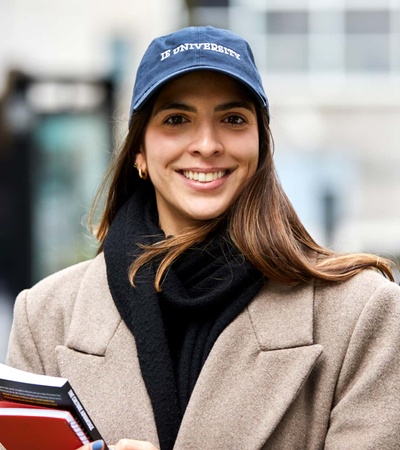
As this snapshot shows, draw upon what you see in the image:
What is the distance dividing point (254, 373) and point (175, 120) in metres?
0.79

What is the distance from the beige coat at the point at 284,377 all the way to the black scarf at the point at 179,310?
1.9 inches

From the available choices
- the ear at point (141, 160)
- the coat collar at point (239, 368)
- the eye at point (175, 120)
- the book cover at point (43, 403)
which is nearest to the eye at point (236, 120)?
the eye at point (175, 120)

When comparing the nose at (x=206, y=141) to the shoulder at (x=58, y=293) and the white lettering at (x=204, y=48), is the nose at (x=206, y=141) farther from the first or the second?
the shoulder at (x=58, y=293)

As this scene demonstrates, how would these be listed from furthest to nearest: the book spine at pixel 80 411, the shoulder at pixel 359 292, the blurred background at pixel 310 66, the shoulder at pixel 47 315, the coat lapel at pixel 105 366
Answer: the blurred background at pixel 310 66 → the shoulder at pixel 47 315 → the coat lapel at pixel 105 366 → the shoulder at pixel 359 292 → the book spine at pixel 80 411

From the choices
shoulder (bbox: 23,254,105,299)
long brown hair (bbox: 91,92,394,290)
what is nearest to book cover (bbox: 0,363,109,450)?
long brown hair (bbox: 91,92,394,290)

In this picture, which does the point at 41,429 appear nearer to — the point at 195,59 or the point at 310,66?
the point at 195,59

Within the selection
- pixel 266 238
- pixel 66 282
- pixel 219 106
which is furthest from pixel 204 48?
pixel 66 282

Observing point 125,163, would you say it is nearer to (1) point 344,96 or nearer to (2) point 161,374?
(2) point 161,374

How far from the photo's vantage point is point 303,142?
73.6ft

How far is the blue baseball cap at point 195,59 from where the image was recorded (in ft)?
9.64

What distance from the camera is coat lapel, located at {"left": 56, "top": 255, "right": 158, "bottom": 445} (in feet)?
9.66

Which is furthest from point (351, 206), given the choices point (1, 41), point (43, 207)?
point (43, 207)

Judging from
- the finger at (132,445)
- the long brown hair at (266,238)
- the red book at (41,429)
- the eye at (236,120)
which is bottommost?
the finger at (132,445)

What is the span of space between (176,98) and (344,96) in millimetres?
20189
